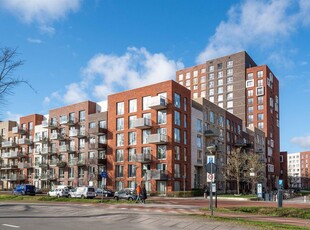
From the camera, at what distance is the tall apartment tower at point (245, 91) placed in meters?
98.0

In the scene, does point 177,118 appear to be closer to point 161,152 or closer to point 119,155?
point 161,152

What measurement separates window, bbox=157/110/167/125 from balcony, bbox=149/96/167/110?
1.11 meters

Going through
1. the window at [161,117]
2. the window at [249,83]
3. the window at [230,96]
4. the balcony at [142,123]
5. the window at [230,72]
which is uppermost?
the window at [230,72]

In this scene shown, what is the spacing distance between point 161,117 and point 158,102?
3087 mm

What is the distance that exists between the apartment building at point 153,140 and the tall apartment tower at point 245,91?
42.6 meters

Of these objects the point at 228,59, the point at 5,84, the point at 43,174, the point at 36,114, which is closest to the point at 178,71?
the point at 228,59

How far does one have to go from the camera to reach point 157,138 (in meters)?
54.1

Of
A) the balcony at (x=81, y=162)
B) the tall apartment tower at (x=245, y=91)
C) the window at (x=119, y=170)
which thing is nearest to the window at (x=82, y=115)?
the balcony at (x=81, y=162)

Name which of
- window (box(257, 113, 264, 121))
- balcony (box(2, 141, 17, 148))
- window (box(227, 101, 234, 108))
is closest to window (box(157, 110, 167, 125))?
balcony (box(2, 141, 17, 148))

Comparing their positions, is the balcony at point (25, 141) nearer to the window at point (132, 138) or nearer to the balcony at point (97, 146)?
the balcony at point (97, 146)

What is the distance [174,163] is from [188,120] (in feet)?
26.1

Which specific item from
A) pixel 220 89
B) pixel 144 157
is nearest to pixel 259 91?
pixel 220 89

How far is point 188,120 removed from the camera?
5925 centimetres

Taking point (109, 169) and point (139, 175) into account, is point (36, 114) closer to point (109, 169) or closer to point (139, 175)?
point (109, 169)
